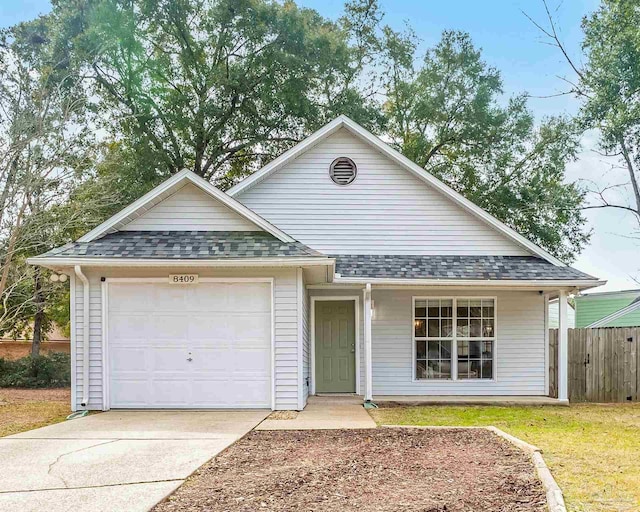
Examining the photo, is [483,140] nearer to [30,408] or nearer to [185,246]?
[185,246]

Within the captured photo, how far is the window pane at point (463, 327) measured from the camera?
12539 mm

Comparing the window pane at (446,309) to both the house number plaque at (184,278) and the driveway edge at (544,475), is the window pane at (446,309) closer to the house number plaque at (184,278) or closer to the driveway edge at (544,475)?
the driveway edge at (544,475)

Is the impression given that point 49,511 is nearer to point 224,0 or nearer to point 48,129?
point 48,129

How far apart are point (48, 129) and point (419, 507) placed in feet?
45.9

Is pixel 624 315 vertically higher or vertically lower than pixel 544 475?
higher

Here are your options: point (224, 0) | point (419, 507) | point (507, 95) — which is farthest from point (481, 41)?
point (419, 507)

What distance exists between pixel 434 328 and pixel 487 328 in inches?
44.2

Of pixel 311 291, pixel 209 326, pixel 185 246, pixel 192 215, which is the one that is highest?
pixel 192 215

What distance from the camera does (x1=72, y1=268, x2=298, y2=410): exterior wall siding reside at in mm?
9859

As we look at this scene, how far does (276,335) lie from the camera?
9.88m

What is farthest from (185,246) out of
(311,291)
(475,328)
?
(475,328)

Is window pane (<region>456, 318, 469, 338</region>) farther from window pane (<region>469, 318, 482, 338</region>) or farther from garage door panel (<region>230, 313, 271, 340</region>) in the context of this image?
garage door panel (<region>230, 313, 271, 340</region>)

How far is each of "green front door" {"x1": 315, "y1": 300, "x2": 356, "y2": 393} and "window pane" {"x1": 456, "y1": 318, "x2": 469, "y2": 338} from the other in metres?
2.20

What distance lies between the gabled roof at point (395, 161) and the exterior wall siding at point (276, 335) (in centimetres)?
334
